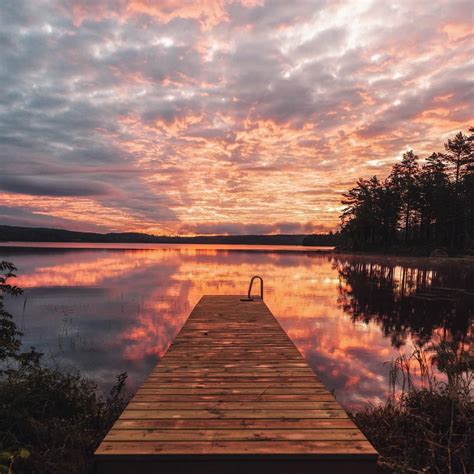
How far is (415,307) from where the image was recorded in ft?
64.2

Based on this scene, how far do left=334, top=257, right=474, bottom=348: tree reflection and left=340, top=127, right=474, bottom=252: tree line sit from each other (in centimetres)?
3734

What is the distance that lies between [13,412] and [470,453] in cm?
703

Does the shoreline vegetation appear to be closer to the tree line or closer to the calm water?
the calm water

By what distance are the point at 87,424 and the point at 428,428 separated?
6.22m

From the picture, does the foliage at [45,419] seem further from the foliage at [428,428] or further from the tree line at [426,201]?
the tree line at [426,201]

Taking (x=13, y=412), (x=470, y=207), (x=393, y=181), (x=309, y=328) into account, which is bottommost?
(x=309, y=328)

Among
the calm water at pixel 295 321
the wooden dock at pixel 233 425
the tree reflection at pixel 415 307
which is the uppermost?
the wooden dock at pixel 233 425

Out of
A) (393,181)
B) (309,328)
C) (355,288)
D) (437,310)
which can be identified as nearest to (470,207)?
(393,181)

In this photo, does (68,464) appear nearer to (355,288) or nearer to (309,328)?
(309,328)

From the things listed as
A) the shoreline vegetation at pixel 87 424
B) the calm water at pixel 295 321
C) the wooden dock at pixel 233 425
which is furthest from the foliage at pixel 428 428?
the wooden dock at pixel 233 425

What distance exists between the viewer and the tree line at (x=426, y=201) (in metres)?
62.3

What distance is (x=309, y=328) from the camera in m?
15.6

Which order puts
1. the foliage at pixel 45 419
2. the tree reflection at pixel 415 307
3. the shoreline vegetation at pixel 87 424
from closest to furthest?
the foliage at pixel 45 419
the shoreline vegetation at pixel 87 424
the tree reflection at pixel 415 307

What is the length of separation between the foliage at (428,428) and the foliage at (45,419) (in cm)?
458
